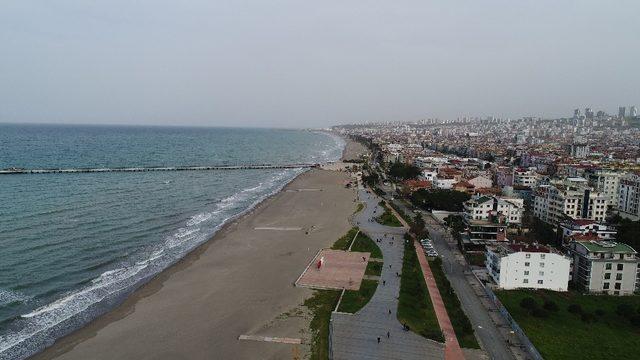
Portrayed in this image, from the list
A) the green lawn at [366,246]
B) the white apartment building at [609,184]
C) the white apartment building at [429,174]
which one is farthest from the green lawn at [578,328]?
the white apartment building at [429,174]

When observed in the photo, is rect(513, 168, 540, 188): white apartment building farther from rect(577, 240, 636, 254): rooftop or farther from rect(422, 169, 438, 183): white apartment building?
rect(577, 240, 636, 254): rooftop

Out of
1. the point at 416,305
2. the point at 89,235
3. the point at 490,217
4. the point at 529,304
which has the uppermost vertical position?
the point at 490,217

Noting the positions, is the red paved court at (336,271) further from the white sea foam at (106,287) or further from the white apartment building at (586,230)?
the white apartment building at (586,230)

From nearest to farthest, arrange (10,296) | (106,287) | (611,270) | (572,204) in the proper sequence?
(10,296) < (106,287) < (611,270) < (572,204)

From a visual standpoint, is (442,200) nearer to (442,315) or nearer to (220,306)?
(442,315)

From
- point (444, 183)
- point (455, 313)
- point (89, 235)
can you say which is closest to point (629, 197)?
point (444, 183)

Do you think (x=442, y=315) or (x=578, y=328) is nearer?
(x=578, y=328)

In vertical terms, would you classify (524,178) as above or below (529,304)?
above
